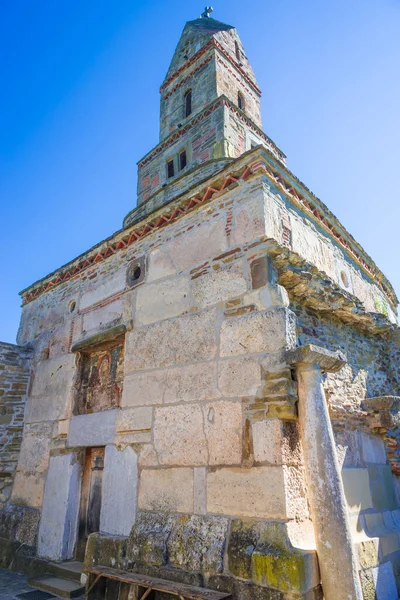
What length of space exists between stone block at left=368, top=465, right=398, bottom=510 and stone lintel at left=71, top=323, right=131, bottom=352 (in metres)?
3.09

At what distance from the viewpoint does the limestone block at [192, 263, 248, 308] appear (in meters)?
3.64

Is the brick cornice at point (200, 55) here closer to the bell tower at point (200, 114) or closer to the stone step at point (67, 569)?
the bell tower at point (200, 114)

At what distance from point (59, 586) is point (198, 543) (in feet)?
6.00

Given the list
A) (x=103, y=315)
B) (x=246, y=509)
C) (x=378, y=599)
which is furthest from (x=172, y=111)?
(x=378, y=599)

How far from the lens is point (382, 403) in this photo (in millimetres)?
4035

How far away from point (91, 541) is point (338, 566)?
2402 millimetres

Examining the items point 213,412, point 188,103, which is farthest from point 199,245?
point 188,103

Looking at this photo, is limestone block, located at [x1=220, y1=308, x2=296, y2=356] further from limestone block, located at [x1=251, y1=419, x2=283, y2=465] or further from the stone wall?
the stone wall

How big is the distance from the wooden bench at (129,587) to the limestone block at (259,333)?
5.93ft

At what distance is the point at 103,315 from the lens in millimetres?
4988

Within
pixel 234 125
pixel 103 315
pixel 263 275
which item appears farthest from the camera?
pixel 234 125

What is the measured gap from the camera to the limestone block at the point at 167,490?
3.31 m

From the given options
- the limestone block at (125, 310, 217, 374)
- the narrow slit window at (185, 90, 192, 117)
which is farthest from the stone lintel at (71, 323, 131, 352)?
the narrow slit window at (185, 90, 192, 117)

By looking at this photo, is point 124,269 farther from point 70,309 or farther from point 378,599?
point 378,599
